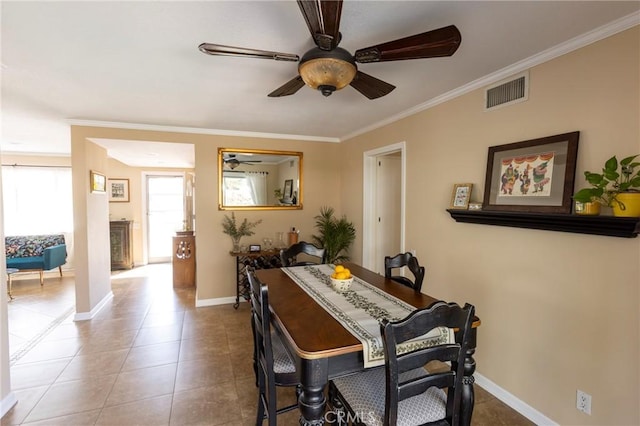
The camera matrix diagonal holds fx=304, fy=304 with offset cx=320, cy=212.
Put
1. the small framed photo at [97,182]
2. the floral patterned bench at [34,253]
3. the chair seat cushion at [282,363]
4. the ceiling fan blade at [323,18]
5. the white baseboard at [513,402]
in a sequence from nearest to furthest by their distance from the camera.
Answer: the ceiling fan blade at [323,18]
the chair seat cushion at [282,363]
the white baseboard at [513,402]
the small framed photo at [97,182]
the floral patterned bench at [34,253]

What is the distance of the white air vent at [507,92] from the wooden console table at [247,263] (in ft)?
10.0

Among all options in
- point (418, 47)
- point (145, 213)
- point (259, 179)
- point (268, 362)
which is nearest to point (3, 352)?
point (268, 362)

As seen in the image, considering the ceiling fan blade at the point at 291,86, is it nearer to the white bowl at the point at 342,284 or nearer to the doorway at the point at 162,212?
the white bowl at the point at 342,284

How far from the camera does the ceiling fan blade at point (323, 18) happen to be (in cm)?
117

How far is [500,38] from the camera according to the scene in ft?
5.95

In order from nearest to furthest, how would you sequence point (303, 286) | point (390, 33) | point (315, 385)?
point (315, 385)
point (390, 33)
point (303, 286)

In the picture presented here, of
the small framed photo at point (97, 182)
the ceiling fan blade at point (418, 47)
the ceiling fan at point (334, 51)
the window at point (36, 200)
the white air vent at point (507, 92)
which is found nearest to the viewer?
the ceiling fan at point (334, 51)

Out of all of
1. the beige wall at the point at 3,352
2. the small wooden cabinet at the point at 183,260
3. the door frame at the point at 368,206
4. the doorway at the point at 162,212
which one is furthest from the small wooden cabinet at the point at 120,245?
the door frame at the point at 368,206

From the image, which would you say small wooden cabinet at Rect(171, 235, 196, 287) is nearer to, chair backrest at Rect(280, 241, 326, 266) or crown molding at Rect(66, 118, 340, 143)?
crown molding at Rect(66, 118, 340, 143)

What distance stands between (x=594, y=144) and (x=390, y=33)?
1.34m

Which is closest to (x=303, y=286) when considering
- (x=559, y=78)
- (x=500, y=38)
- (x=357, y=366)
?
(x=357, y=366)

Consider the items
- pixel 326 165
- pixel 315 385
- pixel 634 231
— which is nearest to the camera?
pixel 315 385

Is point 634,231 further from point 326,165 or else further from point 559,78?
point 326,165

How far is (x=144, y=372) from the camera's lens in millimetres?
2613
